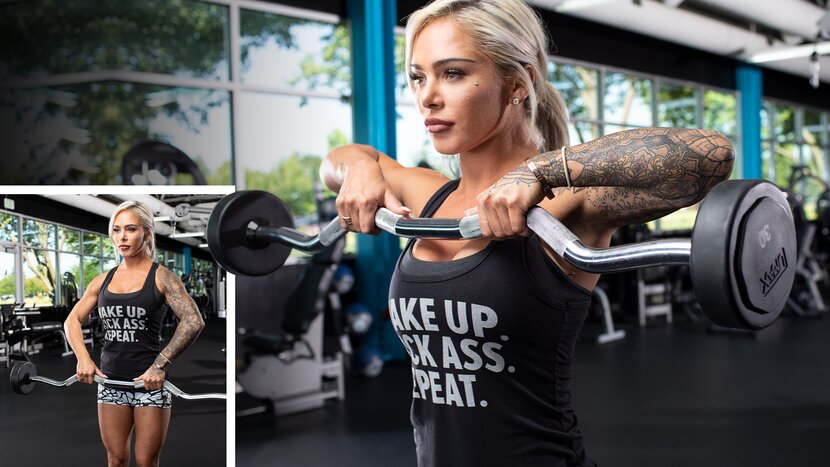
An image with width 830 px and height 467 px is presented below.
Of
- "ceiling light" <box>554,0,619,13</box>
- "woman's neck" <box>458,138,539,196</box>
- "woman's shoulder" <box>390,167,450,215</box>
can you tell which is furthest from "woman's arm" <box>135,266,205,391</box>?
"ceiling light" <box>554,0,619,13</box>

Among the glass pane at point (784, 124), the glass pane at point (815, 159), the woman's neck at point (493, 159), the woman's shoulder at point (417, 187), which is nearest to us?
the woman's neck at point (493, 159)

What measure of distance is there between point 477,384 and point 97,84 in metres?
4.93

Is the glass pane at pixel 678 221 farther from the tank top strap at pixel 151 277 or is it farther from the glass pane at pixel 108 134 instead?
the tank top strap at pixel 151 277

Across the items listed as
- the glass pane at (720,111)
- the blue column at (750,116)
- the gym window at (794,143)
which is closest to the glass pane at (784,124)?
the gym window at (794,143)

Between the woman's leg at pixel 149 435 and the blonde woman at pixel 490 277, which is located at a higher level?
the blonde woman at pixel 490 277

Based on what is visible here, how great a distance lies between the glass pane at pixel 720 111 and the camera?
9.58m

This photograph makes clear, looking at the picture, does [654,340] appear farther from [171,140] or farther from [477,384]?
[477,384]

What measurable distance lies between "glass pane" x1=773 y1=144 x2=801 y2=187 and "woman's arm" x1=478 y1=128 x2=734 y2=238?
11.5 meters

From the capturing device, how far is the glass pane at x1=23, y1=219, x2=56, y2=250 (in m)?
1.34

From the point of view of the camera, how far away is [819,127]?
12.3 meters

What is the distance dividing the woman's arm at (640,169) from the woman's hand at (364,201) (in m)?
0.21

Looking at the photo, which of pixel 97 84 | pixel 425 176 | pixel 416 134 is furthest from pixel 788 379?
pixel 97 84

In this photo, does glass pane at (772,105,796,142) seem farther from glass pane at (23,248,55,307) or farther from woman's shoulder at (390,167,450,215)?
glass pane at (23,248,55,307)

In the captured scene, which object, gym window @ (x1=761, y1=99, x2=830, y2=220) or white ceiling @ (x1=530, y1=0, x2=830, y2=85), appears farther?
gym window @ (x1=761, y1=99, x2=830, y2=220)
